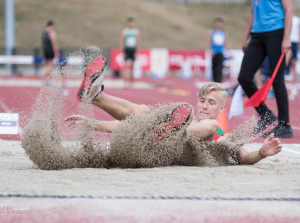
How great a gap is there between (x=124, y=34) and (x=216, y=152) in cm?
1288

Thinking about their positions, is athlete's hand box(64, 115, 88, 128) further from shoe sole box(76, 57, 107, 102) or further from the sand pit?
the sand pit

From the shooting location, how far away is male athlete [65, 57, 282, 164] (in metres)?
3.87

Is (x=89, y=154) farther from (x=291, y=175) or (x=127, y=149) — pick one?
(x=291, y=175)

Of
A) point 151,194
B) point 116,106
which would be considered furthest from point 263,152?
point 151,194

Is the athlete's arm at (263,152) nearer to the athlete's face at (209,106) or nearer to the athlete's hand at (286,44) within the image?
the athlete's face at (209,106)

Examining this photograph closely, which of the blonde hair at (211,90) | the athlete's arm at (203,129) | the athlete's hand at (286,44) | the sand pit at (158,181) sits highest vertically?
the athlete's hand at (286,44)

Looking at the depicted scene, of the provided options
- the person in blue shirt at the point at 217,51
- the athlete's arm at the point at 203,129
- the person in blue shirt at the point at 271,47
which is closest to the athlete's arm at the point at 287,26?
the person in blue shirt at the point at 271,47

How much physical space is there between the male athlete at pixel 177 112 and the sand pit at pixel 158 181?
233 mm

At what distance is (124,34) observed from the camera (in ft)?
55.6

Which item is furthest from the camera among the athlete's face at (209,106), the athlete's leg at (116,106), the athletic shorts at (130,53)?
the athletic shorts at (130,53)

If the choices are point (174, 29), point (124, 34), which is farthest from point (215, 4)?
point (124, 34)

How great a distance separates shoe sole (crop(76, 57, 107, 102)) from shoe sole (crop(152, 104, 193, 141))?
0.63 metres

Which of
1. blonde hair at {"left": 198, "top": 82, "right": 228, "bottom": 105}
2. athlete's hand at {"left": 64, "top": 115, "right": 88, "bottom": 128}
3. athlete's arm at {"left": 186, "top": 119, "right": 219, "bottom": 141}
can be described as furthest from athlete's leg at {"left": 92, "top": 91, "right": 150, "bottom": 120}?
blonde hair at {"left": 198, "top": 82, "right": 228, "bottom": 105}

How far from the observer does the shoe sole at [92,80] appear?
4.19 metres
